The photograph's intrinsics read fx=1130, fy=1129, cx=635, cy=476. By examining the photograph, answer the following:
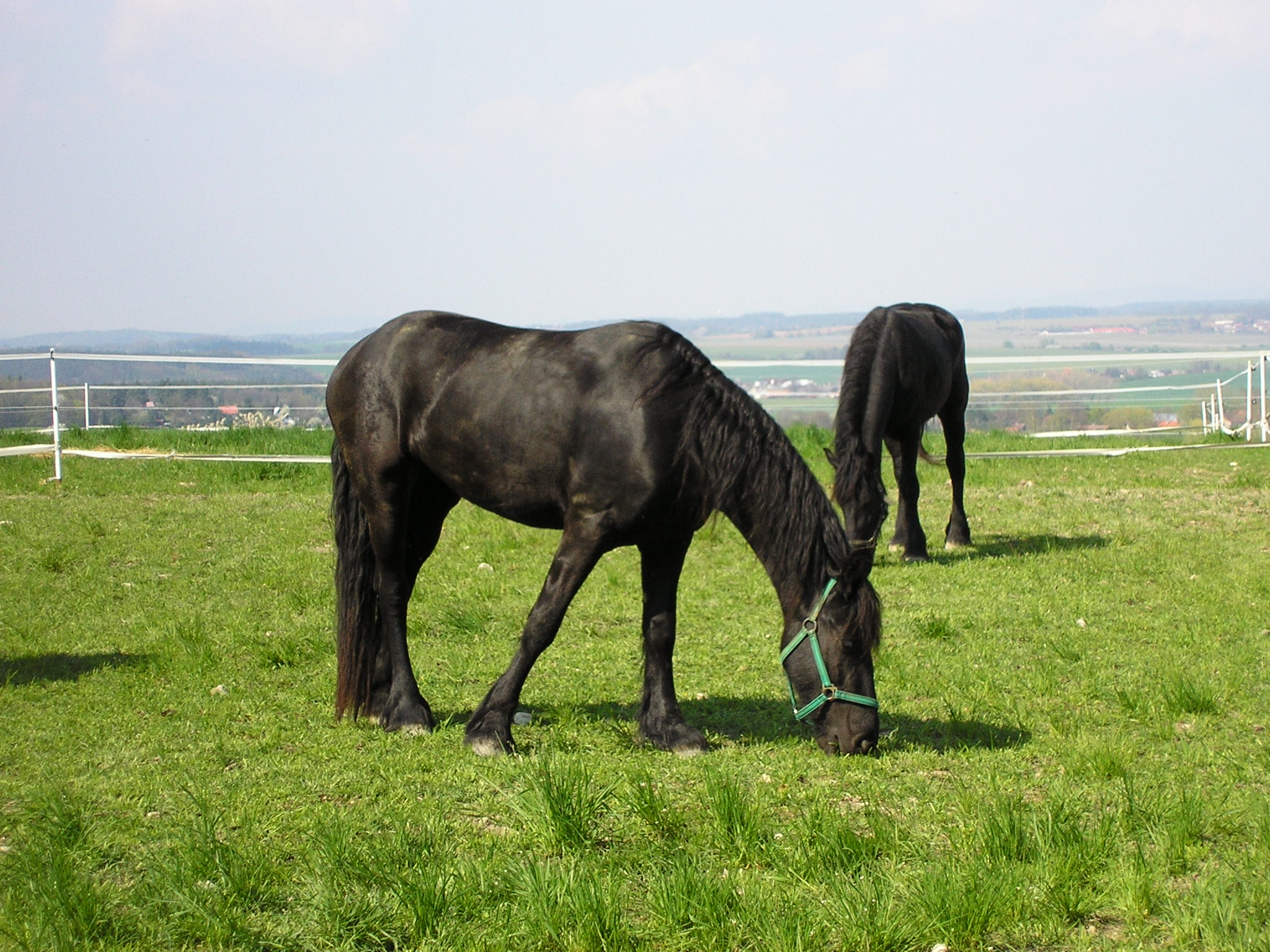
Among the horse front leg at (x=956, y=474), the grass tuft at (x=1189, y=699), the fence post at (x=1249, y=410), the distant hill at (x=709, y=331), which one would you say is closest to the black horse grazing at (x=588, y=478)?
the grass tuft at (x=1189, y=699)

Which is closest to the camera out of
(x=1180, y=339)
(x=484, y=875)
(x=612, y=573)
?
(x=484, y=875)

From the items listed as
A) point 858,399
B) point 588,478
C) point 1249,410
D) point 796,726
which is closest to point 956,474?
point 858,399

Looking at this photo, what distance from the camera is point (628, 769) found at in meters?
4.40

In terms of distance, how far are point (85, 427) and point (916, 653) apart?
522 inches

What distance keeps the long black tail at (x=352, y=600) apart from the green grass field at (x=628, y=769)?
0.59 ft

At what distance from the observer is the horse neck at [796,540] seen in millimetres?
4746

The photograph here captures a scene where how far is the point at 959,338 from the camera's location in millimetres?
10234

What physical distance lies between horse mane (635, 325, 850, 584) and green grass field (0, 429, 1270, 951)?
89 cm

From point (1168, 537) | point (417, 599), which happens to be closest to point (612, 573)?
point (417, 599)

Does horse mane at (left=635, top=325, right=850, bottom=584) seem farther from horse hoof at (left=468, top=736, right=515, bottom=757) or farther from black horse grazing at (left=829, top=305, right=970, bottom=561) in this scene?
black horse grazing at (left=829, top=305, right=970, bottom=561)

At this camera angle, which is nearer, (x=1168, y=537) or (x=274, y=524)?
(x=1168, y=537)

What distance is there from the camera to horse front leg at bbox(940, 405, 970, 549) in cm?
969

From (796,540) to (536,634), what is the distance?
3.93 ft

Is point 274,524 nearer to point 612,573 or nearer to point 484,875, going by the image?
point 612,573
